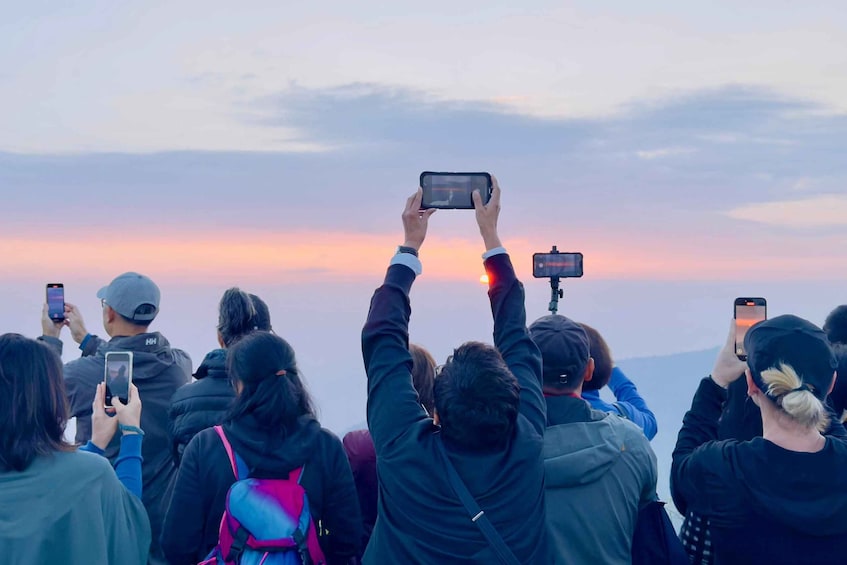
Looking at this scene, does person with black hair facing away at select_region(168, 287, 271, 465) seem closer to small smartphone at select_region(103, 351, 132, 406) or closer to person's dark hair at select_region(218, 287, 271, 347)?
small smartphone at select_region(103, 351, 132, 406)

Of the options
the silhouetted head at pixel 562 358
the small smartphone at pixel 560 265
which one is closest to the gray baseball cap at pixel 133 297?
the silhouetted head at pixel 562 358

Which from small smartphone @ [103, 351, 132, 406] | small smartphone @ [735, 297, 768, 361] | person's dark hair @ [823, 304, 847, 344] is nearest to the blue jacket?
small smartphone @ [735, 297, 768, 361]

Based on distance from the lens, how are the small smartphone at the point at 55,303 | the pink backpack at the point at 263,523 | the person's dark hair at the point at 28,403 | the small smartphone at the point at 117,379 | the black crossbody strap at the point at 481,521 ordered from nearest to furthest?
the black crossbody strap at the point at 481,521
the person's dark hair at the point at 28,403
the pink backpack at the point at 263,523
the small smartphone at the point at 117,379
the small smartphone at the point at 55,303

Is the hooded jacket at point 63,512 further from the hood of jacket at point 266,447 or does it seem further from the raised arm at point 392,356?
the raised arm at point 392,356

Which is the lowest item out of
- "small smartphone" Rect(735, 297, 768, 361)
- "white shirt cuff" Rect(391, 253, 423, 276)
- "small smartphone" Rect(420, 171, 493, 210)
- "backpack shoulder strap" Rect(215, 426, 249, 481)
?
"backpack shoulder strap" Rect(215, 426, 249, 481)

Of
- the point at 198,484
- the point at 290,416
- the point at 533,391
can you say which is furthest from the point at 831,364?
the point at 198,484

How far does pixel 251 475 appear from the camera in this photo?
4.47 m

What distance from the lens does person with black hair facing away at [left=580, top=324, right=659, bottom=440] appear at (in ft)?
17.1

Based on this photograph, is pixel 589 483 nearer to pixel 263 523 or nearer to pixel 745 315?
pixel 745 315

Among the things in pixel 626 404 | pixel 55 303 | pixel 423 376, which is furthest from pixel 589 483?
pixel 55 303

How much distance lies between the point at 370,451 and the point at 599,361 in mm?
1436

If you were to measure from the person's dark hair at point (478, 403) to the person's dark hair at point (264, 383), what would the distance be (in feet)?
3.49

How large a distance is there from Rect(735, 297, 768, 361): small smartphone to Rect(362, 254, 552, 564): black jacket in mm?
1100

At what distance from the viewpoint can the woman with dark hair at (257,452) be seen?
4.46m
